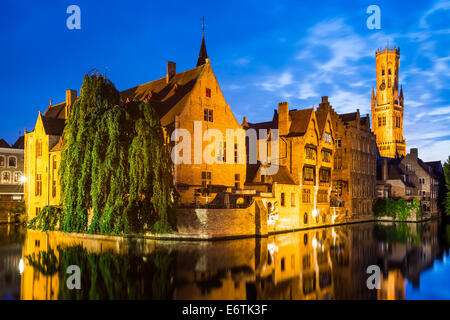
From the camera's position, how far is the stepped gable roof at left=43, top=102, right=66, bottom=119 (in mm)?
52625

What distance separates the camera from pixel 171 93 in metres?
41.2

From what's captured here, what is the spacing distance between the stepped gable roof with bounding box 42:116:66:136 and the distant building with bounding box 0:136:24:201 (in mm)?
11328

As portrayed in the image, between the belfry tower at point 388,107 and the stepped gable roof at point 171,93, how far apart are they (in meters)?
97.7

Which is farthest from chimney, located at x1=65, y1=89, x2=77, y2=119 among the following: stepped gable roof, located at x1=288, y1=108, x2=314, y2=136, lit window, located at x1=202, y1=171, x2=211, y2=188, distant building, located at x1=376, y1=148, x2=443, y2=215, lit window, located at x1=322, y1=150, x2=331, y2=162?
distant building, located at x1=376, y1=148, x2=443, y2=215

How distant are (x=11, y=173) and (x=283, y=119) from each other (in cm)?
3595

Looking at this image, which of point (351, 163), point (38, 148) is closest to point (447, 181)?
point (351, 163)

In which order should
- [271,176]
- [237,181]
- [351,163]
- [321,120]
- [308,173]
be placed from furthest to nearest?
1. [351,163]
2. [321,120]
3. [308,173]
4. [237,181]
5. [271,176]

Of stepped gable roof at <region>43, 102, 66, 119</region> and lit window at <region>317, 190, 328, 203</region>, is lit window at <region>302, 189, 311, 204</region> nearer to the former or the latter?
lit window at <region>317, 190, 328, 203</region>

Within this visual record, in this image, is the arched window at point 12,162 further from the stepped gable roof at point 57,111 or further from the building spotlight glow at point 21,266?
the building spotlight glow at point 21,266

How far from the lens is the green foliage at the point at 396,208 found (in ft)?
194

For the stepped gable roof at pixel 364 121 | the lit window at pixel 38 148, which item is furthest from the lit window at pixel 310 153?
the lit window at pixel 38 148

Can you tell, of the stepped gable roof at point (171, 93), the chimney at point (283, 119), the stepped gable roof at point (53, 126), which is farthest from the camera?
the chimney at point (283, 119)

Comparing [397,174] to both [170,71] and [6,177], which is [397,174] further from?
[6,177]
